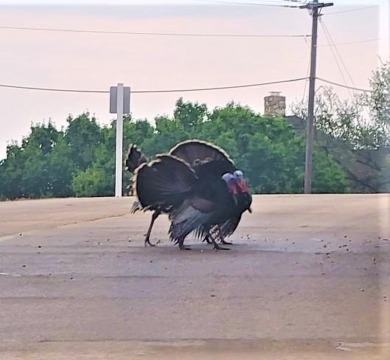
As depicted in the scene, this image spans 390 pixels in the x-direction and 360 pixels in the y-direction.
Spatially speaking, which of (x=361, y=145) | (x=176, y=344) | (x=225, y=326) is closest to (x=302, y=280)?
(x=225, y=326)

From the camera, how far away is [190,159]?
1309 centimetres

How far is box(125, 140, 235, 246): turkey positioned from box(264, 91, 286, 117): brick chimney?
18401 mm

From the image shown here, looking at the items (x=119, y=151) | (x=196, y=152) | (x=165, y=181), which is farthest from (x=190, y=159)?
(x=119, y=151)

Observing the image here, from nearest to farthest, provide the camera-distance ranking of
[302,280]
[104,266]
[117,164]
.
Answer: [302,280], [104,266], [117,164]

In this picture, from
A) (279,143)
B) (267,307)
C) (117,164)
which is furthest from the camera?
(279,143)

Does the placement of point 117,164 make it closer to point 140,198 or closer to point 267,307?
point 140,198

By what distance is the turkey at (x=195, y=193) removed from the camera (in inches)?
478

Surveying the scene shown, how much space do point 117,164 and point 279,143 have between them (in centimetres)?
900

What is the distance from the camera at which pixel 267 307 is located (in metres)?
8.27

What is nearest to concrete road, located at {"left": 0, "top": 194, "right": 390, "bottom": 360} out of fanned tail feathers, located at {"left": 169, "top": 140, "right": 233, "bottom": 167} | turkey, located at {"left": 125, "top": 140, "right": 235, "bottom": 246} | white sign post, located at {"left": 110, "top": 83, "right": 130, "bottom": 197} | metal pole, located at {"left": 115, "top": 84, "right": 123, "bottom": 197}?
turkey, located at {"left": 125, "top": 140, "right": 235, "bottom": 246}

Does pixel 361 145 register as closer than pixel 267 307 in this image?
No

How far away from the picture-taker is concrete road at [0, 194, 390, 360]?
6.96 metres

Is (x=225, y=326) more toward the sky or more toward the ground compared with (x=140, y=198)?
more toward the ground

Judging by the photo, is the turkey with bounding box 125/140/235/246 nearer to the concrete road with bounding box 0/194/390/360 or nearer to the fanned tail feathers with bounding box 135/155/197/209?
the fanned tail feathers with bounding box 135/155/197/209
